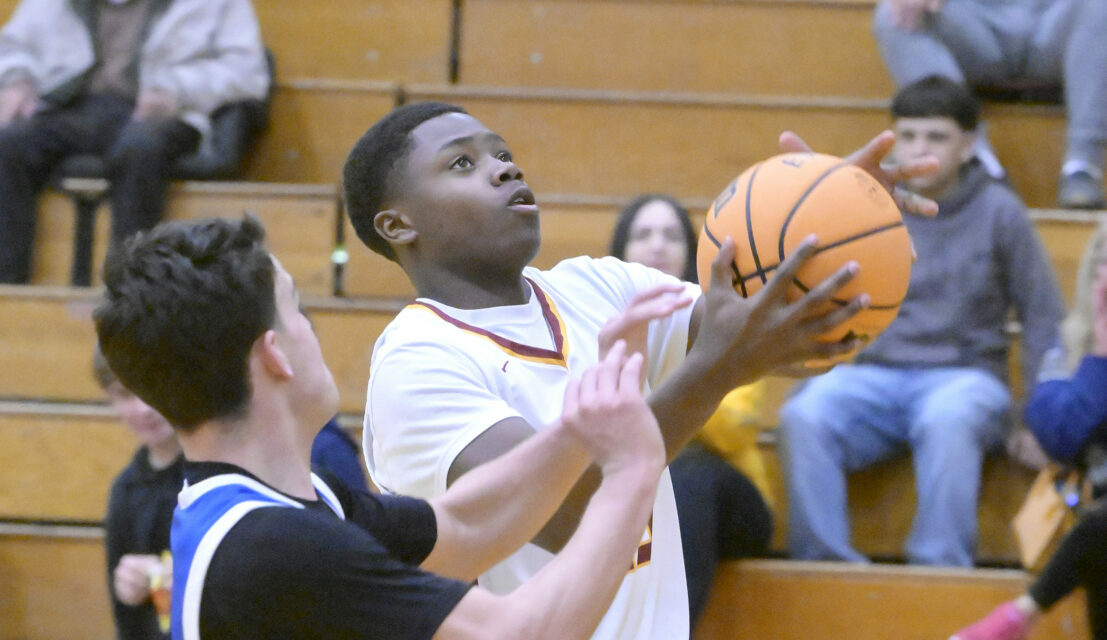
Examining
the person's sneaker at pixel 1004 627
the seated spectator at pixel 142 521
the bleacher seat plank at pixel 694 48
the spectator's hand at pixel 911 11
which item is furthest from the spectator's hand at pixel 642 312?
the bleacher seat plank at pixel 694 48

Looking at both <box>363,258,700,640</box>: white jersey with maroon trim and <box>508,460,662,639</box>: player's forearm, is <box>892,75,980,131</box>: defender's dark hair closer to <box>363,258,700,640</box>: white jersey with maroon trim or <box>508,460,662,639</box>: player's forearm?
<box>363,258,700,640</box>: white jersey with maroon trim

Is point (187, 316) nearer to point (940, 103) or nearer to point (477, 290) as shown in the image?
point (477, 290)

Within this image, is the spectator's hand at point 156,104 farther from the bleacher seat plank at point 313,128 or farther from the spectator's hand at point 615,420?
the spectator's hand at point 615,420

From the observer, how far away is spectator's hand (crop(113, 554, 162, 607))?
2.97 metres

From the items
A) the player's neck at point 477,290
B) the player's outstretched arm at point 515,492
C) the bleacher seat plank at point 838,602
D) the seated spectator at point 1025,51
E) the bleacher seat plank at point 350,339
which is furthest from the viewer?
the seated spectator at point 1025,51

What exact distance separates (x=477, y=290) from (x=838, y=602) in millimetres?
1758

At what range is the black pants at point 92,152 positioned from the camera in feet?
14.9

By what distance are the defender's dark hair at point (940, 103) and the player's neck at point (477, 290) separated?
2.31 meters

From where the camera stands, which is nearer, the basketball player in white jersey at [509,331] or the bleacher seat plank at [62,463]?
the basketball player in white jersey at [509,331]

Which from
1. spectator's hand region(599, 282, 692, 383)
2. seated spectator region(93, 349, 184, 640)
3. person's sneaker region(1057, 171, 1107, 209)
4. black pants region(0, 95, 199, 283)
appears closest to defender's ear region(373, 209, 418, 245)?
spectator's hand region(599, 282, 692, 383)

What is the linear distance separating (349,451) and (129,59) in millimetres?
2536

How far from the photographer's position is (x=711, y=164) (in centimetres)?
482

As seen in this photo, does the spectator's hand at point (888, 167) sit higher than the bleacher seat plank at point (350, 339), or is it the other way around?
the spectator's hand at point (888, 167)

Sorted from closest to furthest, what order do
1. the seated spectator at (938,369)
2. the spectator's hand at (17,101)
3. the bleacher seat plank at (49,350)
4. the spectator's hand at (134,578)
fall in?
1. the spectator's hand at (134,578)
2. the seated spectator at (938,369)
3. the bleacher seat plank at (49,350)
4. the spectator's hand at (17,101)
